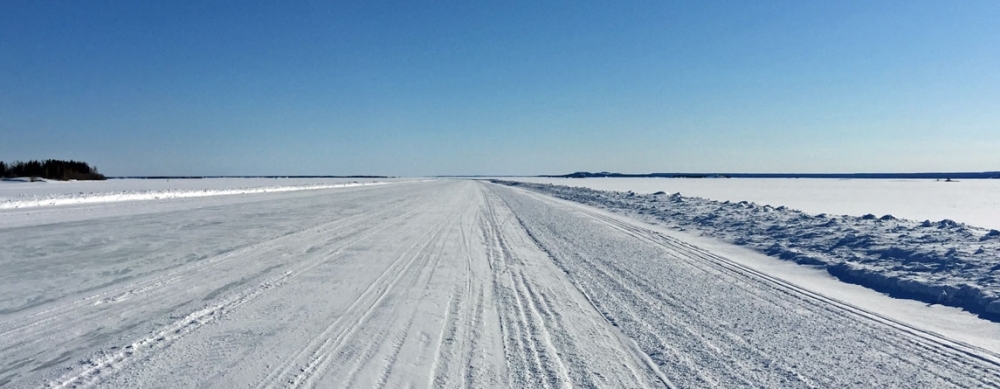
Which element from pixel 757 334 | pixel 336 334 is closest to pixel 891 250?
pixel 757 334

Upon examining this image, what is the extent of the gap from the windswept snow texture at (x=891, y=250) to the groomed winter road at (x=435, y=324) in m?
1.27

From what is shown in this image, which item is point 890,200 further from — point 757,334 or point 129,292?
point 129,292

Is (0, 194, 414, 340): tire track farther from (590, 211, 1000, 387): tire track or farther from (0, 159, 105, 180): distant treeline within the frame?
(0, 159, 105, 180): distant treeline

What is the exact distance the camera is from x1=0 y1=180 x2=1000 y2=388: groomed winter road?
12.3 ft

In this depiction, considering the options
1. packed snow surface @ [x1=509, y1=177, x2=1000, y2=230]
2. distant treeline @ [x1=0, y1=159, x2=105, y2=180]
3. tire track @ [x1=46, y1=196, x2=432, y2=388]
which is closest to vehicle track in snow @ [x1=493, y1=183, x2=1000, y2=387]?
tire track @ [x1=46, y1=196, x2=432, y2=388]

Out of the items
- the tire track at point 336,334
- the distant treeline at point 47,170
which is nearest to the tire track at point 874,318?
the tire track at point 336,334

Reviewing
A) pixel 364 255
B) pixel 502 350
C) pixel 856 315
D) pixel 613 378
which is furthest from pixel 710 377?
pixel 364 255

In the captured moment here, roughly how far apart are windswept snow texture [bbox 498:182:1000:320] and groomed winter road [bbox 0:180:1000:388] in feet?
4.16

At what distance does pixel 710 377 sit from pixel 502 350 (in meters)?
1.51

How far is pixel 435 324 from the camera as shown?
5082mm

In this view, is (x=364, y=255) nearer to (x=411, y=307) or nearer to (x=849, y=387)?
(x=411, y=307)

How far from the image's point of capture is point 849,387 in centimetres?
360

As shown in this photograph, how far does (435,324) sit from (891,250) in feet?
25.6

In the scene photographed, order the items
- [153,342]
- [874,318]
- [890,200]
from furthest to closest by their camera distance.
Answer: [890,200], [874,318], [153,342]
